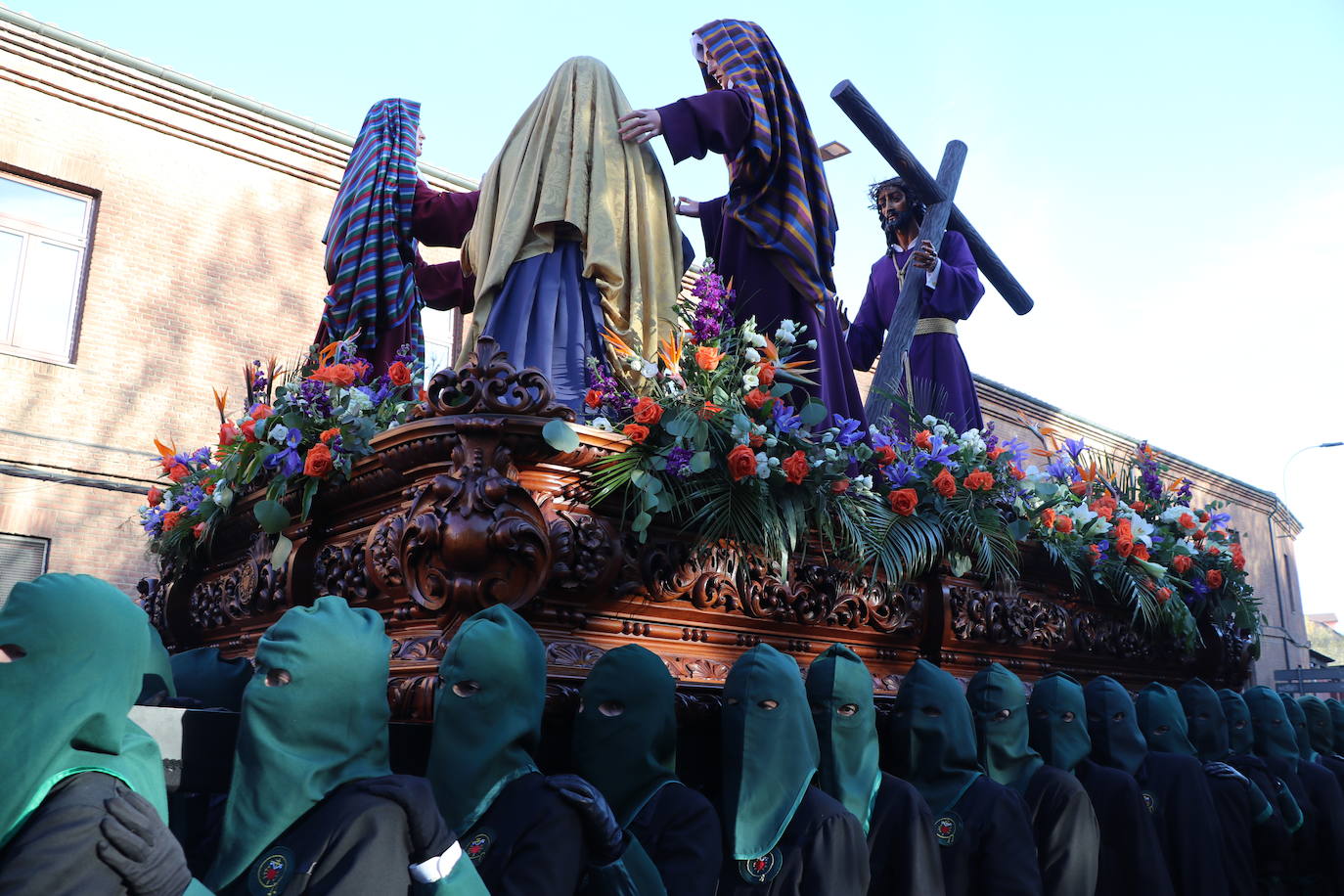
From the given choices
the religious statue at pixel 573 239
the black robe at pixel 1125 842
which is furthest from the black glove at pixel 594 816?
the black robe at pixel 1125 842

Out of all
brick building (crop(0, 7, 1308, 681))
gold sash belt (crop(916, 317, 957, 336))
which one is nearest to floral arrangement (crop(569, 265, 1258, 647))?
gold sash belt (crop(916, 317, 957, 336))

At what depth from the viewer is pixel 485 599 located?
10.2 feet

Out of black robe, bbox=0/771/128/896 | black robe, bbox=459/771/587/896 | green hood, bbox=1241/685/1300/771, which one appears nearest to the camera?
black robe, bbox=0/771/128/896

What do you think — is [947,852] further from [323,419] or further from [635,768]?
[323,419]

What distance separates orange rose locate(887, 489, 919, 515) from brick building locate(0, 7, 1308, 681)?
8083 millimetres

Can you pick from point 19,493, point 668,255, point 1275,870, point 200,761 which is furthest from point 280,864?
point 19,493

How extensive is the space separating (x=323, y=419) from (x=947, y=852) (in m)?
2.49

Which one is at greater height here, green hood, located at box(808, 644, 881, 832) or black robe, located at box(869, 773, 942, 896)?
green hood, located at box(808, 644, 881, 832)

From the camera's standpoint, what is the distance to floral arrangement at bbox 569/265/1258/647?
3.52 meters

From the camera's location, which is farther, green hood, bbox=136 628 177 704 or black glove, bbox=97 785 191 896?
green hood, bbox=136 628 177 704

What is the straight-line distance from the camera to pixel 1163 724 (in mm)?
4926

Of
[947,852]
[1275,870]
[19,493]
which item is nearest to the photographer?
[947,852]

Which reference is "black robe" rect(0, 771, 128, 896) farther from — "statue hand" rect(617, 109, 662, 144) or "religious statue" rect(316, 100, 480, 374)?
"statue hand" rect(617, 109, 662, 144)

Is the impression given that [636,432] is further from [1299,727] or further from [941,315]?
[1299,727]
